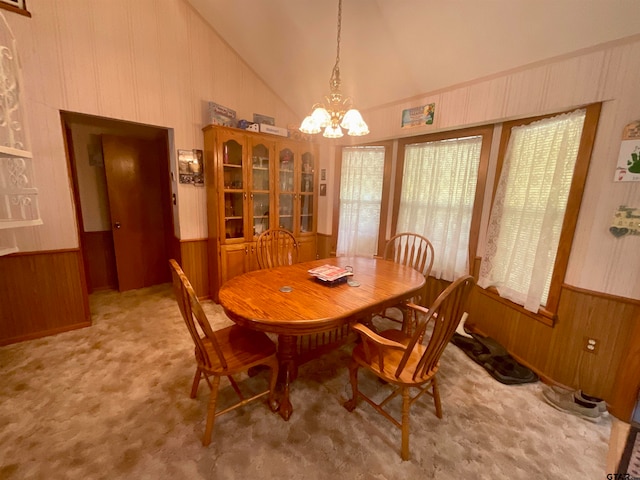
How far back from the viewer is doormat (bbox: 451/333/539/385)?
1.98 metres

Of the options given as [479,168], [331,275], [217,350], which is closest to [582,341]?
[479,168]

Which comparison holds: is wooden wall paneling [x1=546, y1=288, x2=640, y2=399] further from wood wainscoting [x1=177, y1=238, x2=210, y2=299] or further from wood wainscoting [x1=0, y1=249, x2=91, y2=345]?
wood wainscoting [x1=0, y1=249, x2=91, y2=345]

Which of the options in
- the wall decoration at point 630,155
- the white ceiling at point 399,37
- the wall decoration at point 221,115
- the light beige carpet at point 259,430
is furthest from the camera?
the wall decoration at point 221,115

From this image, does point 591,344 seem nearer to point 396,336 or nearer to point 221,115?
point 396,336

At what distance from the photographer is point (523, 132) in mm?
2156

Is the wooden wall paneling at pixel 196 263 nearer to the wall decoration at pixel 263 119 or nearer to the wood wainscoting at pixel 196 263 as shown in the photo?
the wood wainscoting at pixel 196 263

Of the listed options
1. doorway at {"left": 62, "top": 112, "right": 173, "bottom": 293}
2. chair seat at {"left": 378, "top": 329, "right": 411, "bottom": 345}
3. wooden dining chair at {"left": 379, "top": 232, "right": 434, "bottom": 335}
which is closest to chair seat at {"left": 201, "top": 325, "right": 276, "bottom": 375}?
chair seat at {"left": 378, "top": 329, "right": 411, "bottom": 345}

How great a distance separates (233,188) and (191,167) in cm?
52

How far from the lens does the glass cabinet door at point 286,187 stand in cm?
329

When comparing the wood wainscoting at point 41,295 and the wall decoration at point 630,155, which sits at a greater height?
the wall decoration at point 630,155

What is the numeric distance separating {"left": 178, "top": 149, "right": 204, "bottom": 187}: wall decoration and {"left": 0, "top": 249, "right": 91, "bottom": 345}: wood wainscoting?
1.22 m

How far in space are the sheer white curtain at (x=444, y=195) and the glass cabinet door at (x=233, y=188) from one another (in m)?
1.91

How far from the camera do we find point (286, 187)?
3.39 m

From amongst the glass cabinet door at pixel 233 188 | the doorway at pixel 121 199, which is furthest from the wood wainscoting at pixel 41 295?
the glass cabinet door at pixel 233 188
